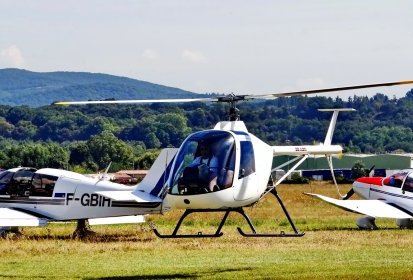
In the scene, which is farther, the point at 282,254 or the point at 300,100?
the point at 300,100

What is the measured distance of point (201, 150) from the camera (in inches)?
852

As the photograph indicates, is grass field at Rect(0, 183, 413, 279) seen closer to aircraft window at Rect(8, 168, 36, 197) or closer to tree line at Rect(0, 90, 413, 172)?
aircraft window at Rect(8, 168, 36, 197)

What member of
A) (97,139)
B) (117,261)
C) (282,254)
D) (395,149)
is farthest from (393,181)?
(395,149)

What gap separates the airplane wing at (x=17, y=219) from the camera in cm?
2992

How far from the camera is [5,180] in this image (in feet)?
104

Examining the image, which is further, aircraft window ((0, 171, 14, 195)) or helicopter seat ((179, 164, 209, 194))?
aircraft window ((0, 171, 14, 195))

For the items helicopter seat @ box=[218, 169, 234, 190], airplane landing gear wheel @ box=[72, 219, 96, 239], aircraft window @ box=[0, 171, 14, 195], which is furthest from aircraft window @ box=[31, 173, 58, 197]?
helicopter seat @ box=[218, 169, 234, 190]

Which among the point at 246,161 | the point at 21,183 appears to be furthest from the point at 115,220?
the point at 246,161

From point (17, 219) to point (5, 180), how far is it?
1957 millimetres

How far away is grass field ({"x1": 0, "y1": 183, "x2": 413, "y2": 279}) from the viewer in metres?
21.3

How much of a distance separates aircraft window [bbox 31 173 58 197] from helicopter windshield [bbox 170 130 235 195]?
33.9 ft

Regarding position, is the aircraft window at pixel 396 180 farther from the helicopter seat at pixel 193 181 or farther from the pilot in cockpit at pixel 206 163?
the helicopter seat at pixel 193 181

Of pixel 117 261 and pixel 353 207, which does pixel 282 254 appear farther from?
pixel 353 207

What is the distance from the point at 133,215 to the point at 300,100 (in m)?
145
